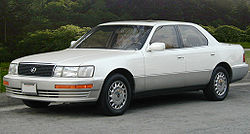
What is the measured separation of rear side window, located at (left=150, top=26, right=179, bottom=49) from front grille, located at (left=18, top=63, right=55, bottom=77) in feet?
6.81

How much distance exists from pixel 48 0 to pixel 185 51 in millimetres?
23789

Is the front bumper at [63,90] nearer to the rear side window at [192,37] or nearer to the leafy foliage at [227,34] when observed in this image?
the rear side window at [192,37]

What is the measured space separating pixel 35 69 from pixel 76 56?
694mm

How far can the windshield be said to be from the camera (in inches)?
360

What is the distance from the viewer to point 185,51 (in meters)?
9.66

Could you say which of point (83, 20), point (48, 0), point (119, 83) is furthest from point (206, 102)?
point (48, 0)

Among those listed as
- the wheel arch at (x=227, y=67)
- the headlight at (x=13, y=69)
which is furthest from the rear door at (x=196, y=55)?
the headlight at (x=13, y=69)

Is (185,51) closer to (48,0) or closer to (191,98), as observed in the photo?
(191,98)

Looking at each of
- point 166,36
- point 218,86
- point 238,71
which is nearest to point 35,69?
point 166,36

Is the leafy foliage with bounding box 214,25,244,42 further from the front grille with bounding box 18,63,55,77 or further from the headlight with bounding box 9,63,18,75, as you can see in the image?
the front grille with bounding box 18,63,55,77

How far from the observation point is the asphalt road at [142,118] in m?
7.23

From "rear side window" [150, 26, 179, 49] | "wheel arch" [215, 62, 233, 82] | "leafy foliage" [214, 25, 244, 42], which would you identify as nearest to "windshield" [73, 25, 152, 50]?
"rear side window" [150, 26, 179, 49]

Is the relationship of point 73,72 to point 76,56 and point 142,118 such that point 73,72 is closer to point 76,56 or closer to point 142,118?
point 76,56

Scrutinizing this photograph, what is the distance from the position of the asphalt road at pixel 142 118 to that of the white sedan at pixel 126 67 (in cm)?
29
